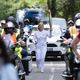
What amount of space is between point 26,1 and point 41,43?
36970 millimetres

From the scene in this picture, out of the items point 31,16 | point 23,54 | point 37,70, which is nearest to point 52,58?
point 37,70

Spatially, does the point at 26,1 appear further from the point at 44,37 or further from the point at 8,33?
the point at 8,33

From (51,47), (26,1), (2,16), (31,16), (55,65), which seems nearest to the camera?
(55,65)

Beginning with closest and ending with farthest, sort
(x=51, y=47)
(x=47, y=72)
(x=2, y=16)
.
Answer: (x=47, y=72) → (x=51, y=47) → (x=2, y=16)

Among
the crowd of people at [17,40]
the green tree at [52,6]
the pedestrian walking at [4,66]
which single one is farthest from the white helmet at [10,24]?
the green tree at [52,6]

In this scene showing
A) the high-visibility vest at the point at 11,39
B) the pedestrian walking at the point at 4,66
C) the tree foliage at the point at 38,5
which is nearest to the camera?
the pedestrian walking at the point at 4,66

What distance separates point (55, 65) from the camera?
20906 millimetres

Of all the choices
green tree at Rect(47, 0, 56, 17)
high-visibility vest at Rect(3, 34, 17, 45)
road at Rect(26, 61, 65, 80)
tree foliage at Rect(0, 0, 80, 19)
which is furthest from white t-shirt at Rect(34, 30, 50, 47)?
tree foliage at Rect(0, 0, 80, 19)

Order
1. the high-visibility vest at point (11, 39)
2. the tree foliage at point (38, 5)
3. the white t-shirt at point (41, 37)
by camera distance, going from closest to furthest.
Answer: the high-visibility vest at point (11, 39), the white t-shirt at point (41, 37), the tree foliage at point (38, 5)

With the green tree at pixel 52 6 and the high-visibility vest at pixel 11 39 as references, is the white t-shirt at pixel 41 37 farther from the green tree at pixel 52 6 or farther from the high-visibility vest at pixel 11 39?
the green tree at pixel 52 6

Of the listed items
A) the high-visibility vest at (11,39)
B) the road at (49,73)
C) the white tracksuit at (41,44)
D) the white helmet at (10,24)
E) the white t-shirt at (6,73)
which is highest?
the white helmet at (10,24)

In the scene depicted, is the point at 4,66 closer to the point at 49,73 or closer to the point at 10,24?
the point at 10,24

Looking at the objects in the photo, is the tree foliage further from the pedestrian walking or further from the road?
the pedestrian walking

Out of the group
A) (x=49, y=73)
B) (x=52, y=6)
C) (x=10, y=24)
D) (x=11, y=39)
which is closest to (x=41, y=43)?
(x=49, y=73)
